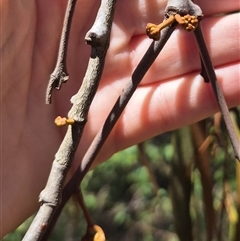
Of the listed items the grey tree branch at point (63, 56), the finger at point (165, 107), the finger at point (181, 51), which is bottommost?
the finger at point (165, 107)

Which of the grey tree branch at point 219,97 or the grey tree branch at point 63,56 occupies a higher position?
the grey tree branch at point 63,56

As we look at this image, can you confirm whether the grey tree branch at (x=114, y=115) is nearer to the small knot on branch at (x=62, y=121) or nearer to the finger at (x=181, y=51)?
the small knot on branch at (x=62, y=121)

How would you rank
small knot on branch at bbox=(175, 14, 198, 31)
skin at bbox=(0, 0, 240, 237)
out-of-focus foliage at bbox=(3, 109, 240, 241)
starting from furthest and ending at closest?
out-of-focus foliage at bbox=(3, 109, 240, 241), skin at bbox=(0, 0, 240, 237), small knot on branch at bbox=(175, 14, 198, 31)

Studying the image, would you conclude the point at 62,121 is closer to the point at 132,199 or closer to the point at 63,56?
the point at 63,56

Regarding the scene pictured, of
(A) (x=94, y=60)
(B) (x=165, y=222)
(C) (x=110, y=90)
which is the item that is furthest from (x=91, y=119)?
(B) (x=165, y=222)

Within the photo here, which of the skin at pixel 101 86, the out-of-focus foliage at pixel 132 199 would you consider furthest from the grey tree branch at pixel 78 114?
the out-of-focus foliage at pixel 132 199

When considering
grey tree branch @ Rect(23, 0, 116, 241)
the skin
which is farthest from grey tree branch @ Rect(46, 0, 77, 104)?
the skin

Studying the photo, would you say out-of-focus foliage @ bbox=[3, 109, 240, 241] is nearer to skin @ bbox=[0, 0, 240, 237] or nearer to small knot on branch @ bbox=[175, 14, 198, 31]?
skin @ bbox=[0, 0, 240, 237]
